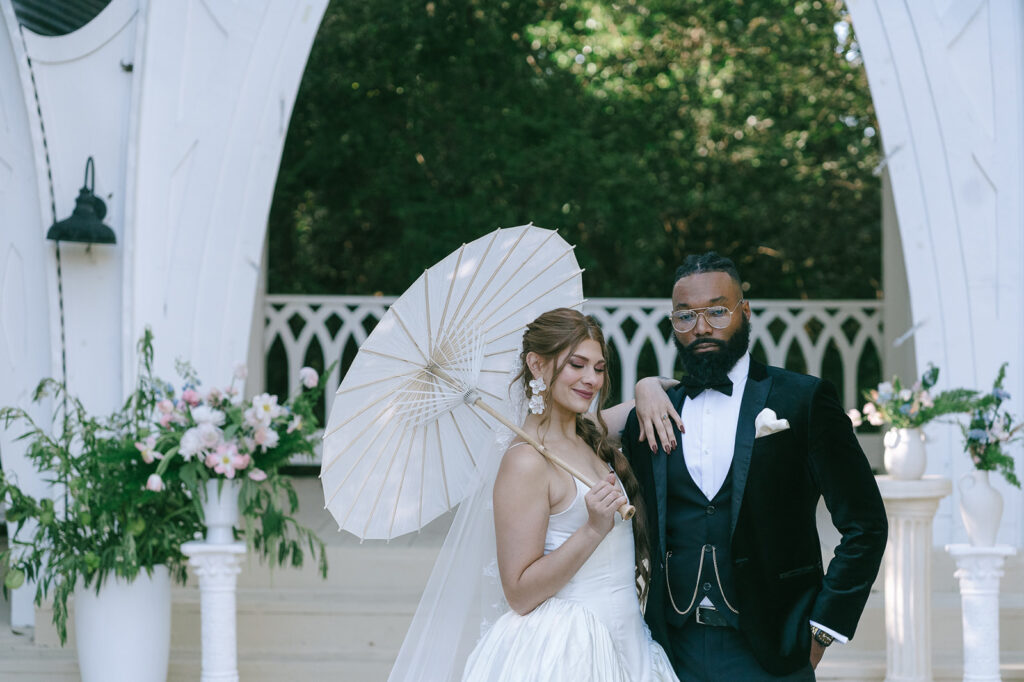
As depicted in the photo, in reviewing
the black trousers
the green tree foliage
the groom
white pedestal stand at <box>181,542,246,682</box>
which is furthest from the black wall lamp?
the green tree foliage

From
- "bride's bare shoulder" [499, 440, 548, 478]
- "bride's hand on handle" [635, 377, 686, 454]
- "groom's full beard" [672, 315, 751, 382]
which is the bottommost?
"bride's bare shoulder" [499, 440, 548, 478]

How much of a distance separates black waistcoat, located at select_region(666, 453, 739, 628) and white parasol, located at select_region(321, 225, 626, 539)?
278mm

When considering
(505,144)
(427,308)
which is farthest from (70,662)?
(505,144)

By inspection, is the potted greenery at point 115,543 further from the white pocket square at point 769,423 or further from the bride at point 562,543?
the white pocket square at point 769,423

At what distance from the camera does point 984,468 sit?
4.29m

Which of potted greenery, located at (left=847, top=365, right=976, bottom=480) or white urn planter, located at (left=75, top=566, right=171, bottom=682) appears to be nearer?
white urn planter, located at (left=75, top=566, right=171, bottom=682)

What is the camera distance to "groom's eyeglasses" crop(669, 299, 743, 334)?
2504mm

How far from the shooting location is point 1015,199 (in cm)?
500

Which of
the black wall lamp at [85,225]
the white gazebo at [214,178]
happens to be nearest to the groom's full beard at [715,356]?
the white gazebo at [214,178]

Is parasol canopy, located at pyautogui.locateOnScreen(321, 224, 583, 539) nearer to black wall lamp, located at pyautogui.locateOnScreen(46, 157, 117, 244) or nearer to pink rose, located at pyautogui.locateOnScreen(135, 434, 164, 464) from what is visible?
pink rose, located at pyautogui.locateOnScreen(135, 434, 164, 464)

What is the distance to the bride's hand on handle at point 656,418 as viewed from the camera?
2.55m

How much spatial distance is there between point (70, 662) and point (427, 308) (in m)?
2.94

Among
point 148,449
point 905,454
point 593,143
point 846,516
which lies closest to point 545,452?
point 846,516

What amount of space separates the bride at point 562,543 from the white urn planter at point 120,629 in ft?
6.31
